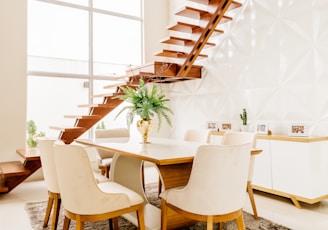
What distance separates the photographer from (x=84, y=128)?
14.6 ft

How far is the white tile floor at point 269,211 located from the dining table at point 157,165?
40.0 inches

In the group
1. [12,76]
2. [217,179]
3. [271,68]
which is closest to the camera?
[217,179]

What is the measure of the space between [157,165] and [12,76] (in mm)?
3653

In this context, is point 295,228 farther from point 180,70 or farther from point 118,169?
point 180,70

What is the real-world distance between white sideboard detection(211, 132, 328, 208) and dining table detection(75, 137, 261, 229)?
1255 mm

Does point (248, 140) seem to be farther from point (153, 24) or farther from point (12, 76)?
point (153, 24)

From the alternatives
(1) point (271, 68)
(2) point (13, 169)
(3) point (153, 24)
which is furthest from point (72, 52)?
(1) point (271, 68)

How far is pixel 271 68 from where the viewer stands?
151 inches

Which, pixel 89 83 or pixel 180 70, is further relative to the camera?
pixel 89 83

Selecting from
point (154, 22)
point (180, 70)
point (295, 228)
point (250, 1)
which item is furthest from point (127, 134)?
point (154, 22)

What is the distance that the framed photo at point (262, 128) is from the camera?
A: 12.1ft

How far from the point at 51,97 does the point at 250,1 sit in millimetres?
3942

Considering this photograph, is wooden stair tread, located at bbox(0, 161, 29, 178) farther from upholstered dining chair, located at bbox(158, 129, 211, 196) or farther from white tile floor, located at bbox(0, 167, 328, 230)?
upholstered dining chair, located at bbox(158, 129, 211, 196)

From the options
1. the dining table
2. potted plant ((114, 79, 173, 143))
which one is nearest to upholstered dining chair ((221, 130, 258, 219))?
the dining table
